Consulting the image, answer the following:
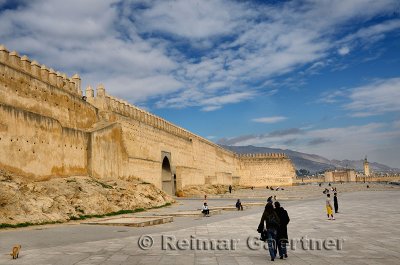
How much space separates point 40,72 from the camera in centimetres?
1992

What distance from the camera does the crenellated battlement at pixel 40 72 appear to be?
697 inches

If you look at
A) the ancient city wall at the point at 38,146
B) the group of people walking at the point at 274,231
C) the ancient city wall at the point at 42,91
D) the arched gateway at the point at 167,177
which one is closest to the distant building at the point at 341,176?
the arched gateway at the point at 167,177

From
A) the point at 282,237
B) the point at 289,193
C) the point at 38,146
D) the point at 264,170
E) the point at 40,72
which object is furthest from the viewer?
the point at 264,170

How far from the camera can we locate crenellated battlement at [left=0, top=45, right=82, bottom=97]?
58.1 ft

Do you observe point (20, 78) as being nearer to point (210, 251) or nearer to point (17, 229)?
point (17, 229)

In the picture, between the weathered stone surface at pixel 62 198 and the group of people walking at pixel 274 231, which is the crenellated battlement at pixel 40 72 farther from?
the group of people walking at pixel 274 231

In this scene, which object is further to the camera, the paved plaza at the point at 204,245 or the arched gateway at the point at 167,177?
the arched gateway at the point at 167,177

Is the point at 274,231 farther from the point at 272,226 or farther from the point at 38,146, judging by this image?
the point at 38,146

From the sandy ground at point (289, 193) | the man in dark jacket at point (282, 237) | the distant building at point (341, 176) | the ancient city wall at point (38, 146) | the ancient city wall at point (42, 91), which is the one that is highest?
the ancient city wall at point (42, 91)

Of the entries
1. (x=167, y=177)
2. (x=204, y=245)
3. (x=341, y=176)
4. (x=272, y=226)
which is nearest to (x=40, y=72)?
(x=204, y=245)

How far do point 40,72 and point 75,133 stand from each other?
3.73 m

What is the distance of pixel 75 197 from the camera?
55.8 ft

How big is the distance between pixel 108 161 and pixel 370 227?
52.6 ft

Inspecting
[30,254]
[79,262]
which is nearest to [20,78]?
[30,254]
